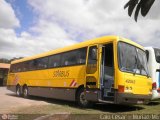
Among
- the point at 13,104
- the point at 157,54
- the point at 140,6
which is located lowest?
the point at 13,104

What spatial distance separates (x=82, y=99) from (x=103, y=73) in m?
1.90

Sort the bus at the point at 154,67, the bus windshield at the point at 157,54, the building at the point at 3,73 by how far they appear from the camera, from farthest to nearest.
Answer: the building at the point at 3,73
the bus windshield at the point at 157,54
the bus at the point at 154,67

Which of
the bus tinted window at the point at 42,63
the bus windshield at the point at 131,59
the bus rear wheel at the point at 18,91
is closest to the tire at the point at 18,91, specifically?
the bus rear wheel at the point at 18,91

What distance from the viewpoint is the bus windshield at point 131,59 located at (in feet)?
42.2

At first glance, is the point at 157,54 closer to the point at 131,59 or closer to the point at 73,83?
the point at 131,59

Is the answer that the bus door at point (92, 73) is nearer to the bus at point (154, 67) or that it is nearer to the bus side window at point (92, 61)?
the bus side window at point (92, 61)

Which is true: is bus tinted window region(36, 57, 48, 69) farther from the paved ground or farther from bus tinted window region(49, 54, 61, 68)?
the paved ground

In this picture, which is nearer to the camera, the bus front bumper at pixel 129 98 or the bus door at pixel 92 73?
the bus front bumper at pixel 129 98

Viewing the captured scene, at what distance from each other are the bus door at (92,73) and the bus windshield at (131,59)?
1221mm

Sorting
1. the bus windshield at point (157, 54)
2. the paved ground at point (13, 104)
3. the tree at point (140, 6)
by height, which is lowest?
the paved ground at point (13, 104)

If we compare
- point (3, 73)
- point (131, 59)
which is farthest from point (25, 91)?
point (3, 73)

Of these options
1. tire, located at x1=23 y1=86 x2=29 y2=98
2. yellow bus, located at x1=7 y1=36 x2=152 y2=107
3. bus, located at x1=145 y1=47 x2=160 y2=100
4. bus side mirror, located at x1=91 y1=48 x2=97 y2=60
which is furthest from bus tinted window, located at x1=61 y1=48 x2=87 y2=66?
tire, located at x1=23 y1=86 x2=29 y2=98

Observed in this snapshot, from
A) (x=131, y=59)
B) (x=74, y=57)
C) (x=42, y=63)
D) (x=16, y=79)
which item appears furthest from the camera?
(x=16, y=79)

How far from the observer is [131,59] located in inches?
525
